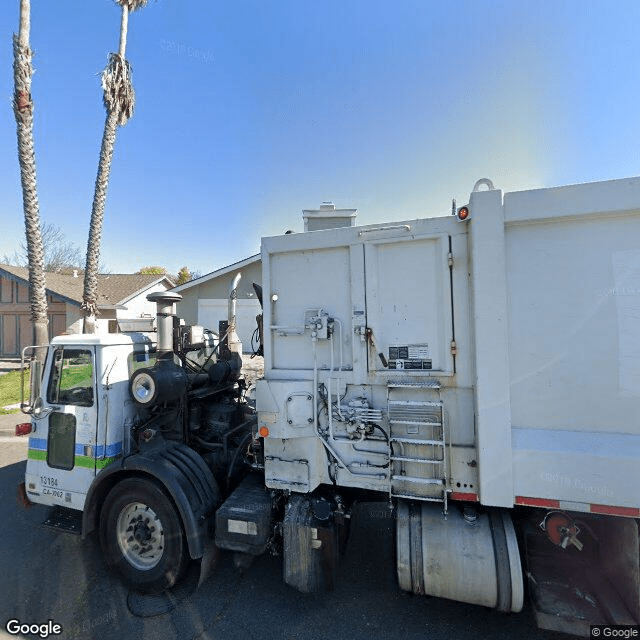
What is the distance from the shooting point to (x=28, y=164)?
9.84m

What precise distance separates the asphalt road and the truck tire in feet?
0.57

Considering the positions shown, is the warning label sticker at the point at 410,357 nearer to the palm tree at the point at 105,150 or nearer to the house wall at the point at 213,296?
the palm tree at the point at 105,150

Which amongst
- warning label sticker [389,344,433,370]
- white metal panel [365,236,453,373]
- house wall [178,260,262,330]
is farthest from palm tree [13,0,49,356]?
Result: warning label sticker [389,344,433,370]

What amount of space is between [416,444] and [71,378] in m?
3.47

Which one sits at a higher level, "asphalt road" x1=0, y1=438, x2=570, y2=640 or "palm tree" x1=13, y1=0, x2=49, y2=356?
"palm tree" x1=13, y1=0, x2=49, y2=356

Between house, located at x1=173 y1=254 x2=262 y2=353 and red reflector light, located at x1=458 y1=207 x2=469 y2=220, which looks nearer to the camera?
red reflector light, located at x1=458 y1=207 x2=469 y2=220

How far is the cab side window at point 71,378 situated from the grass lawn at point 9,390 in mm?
7510

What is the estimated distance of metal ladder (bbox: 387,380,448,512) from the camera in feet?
8.31

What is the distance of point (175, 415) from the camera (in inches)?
141

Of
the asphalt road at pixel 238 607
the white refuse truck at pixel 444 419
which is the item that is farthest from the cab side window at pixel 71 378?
the asphalt road at pixel 238 607

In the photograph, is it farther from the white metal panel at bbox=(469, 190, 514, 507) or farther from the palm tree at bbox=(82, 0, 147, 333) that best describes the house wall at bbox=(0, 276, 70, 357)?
the white metal panel at bbox=(469, 190, 514, 507)

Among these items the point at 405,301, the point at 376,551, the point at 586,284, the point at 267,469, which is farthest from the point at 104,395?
the point at 586,284

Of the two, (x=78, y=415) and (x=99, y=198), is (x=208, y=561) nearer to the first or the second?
(x=78, y=415)

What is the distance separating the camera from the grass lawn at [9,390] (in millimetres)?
9641
